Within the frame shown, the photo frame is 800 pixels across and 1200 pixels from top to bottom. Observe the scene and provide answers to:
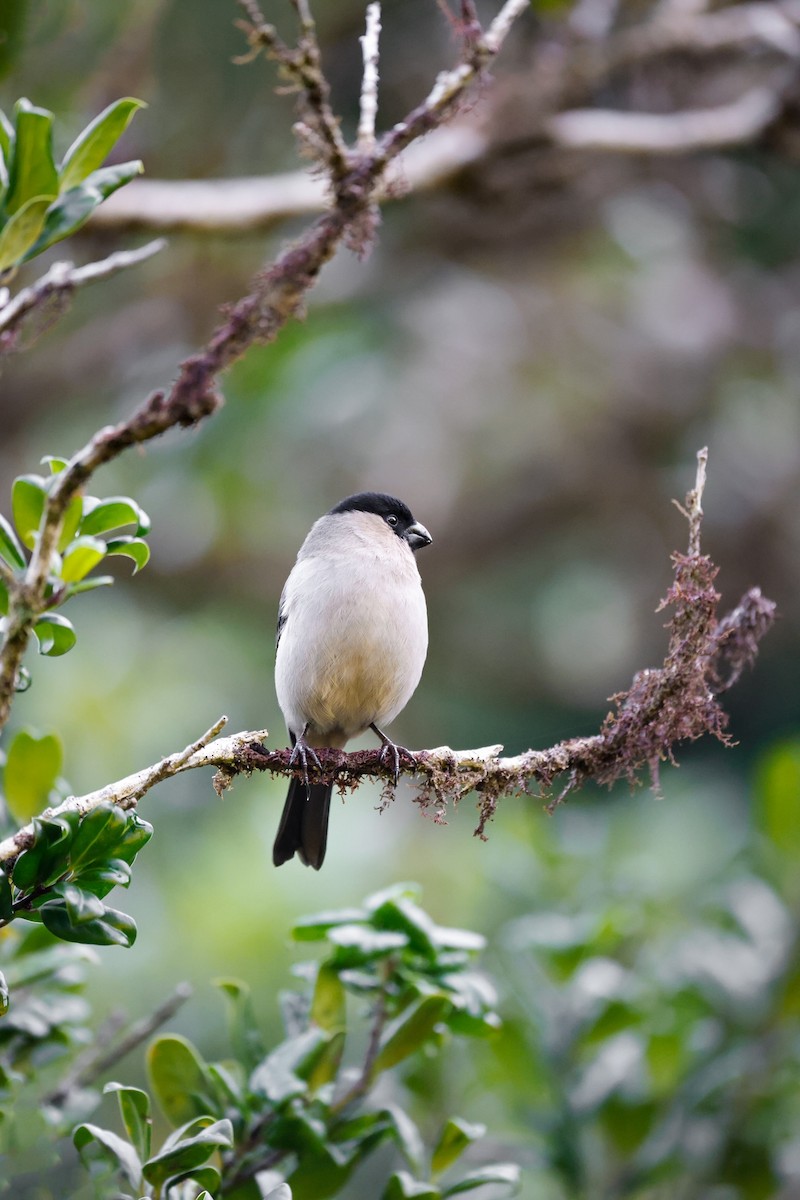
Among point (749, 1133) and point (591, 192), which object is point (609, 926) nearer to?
point (749, 1133)

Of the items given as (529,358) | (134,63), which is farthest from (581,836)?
(529,358)

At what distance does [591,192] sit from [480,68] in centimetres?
Answer: 539

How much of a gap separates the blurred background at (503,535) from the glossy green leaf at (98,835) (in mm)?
1601

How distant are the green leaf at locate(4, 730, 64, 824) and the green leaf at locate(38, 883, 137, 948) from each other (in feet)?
1.94

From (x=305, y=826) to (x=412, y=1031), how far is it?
94cm

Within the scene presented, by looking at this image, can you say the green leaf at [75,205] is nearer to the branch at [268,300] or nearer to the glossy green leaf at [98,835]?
the branch at [268,300]

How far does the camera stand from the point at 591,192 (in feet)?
22.2

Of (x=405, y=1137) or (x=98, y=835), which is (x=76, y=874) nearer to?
(x=98, y=835)

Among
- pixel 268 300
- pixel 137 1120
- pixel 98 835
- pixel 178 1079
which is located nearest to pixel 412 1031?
pixel 178 1079

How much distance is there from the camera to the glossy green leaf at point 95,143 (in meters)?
1.58

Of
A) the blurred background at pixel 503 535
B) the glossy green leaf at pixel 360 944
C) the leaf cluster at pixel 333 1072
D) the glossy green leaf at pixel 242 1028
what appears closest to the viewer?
the leaf cluster at pixel 333 1072

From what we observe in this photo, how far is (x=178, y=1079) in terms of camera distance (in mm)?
2148

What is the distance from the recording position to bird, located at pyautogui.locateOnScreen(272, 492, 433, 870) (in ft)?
9.95

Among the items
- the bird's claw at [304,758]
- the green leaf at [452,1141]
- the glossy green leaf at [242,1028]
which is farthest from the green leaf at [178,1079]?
the bird's claw at [304,758]
